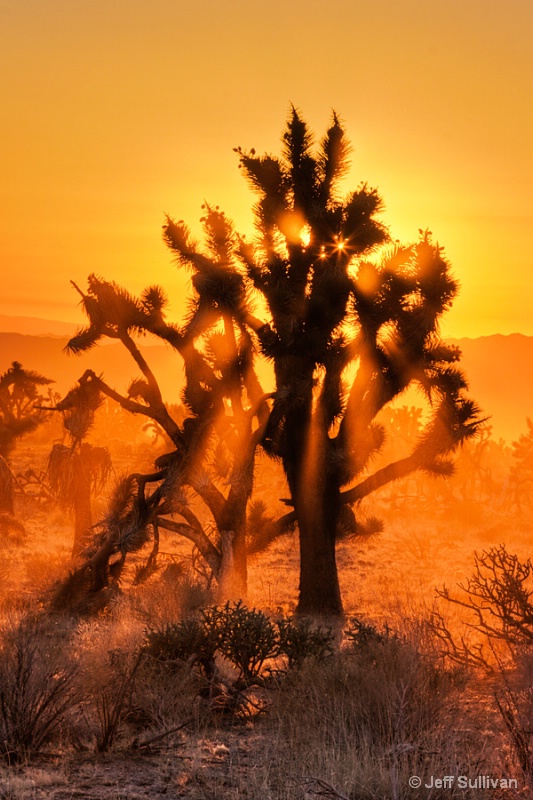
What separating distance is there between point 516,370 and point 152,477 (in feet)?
590

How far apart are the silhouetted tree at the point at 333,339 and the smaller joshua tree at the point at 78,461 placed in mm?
3256

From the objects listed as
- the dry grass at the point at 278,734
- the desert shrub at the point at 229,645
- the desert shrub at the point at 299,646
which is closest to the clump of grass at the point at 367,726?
the dry grass at the point at 278,734

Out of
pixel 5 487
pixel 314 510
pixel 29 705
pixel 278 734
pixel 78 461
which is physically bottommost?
pixel 278 734

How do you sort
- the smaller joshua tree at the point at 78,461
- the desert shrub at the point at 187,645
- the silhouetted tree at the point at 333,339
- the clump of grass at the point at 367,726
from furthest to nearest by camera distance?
the smaller joshua tree at the point at 78,461 < the silhouetted tree at the point at 333,339 < the desert shrub at the point at 187,645 < the clump of grass at the point at 367,726

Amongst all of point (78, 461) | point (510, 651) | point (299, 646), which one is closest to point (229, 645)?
point (299, 646)

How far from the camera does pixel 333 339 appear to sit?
15.2m

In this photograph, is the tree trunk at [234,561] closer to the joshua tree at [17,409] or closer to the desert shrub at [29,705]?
the desert shrub at [29,705]

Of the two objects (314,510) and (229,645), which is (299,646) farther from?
(314,510)

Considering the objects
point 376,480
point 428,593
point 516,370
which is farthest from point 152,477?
point 516,370

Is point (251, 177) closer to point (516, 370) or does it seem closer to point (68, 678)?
point (68, 678)

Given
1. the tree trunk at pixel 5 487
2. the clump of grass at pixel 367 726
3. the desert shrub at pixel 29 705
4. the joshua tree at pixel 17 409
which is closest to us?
the clump of grass at pixel 367 726

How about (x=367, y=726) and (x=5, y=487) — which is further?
(x=5, y=487)

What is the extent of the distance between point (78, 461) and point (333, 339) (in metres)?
6.69

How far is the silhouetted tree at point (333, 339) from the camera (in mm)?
14352
